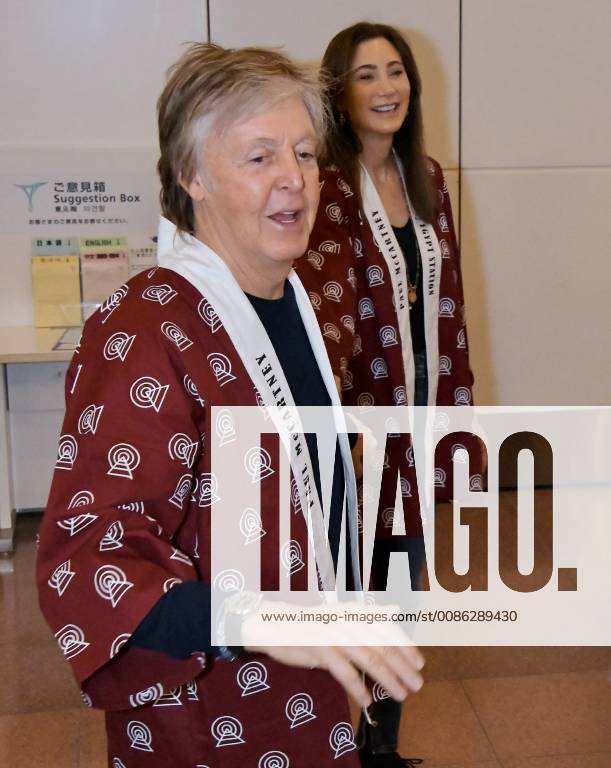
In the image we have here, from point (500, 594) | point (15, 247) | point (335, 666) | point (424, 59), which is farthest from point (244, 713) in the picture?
point (424, 59)

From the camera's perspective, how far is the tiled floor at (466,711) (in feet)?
8.34

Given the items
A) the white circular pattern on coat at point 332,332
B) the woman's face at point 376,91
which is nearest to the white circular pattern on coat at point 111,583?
the white circular pattern on coat at point 332,332

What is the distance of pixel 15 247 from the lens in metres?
3.94

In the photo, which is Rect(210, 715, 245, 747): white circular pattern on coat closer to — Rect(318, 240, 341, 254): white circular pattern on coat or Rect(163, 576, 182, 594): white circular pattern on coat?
Rect(163, 576, 182, 594): white circular pattern on coat

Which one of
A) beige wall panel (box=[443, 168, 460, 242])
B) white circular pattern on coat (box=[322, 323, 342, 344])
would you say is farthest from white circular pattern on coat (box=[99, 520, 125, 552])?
beige wall panel (box=[443, 168, 460, 242])

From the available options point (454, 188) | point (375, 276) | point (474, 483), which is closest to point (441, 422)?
point (474, 483)

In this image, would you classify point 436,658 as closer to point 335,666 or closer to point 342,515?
point 342,515

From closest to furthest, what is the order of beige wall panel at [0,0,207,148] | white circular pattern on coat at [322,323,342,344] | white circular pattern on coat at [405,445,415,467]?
white circular pattern on coat at [322,323,342,344]
white circular pattern on coat at [405,445,415,467]
beige wall panel at [0,0,207,148]

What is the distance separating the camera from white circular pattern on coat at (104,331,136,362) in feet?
3.81

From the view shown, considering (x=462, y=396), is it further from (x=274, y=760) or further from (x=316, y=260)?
(x=274, y=760)

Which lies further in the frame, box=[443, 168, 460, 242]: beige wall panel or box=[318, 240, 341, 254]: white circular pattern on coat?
box=[443, 168, 460, 242]: beige wall panel

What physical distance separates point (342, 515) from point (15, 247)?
282 centimetres

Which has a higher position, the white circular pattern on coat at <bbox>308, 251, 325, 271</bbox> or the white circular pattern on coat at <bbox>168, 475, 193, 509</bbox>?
the white circular pattern on coat at <bbox>308, 251, 325, 271</bbox>

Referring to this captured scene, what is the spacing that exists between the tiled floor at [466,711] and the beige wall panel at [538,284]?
149 centimetres
